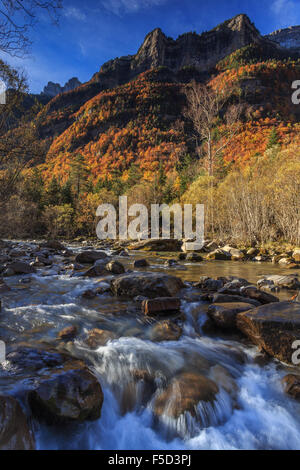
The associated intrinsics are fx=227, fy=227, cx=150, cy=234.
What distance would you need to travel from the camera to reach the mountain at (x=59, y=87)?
177500mm

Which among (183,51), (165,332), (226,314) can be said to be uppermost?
(183,51)

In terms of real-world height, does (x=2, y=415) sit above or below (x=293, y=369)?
above

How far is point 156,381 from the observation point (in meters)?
2.56

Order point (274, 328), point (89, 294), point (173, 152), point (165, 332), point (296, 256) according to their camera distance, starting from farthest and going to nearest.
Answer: point (173, 152) → point (296, 256) → point (89, 294) → point (165, 332) → point (274, 328)

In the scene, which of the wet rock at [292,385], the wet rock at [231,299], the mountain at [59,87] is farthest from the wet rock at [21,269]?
the mountain at [59,87]

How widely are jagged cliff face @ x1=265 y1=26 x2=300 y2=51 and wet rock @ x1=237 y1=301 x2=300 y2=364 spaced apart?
222 meters

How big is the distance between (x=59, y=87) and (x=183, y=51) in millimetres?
109624

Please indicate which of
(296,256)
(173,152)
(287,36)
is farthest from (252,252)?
(287,36)

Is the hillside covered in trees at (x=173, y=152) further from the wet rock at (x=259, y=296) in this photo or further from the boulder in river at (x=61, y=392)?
the wet rock at (x=259, y=296)

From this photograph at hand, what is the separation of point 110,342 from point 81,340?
1.42ft

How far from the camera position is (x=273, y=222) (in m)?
13.0

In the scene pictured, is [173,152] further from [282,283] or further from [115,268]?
[282,283]

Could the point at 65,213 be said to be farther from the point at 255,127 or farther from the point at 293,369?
the point at 255,127
